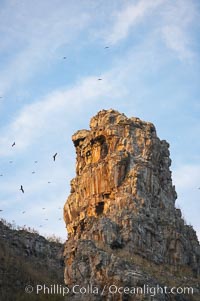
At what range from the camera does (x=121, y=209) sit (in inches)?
2037

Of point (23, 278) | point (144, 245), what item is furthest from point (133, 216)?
point (23, 278)

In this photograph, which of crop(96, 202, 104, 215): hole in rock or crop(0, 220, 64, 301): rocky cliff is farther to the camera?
crop(0, 220, 64, 301): rocky cliff

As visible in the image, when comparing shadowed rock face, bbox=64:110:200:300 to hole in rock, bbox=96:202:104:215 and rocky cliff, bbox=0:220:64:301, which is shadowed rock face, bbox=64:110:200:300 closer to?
hole in rock, bbox=96:202:104:215

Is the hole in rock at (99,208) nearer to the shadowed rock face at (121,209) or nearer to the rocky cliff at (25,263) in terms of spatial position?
the shadowed rock face at (121,209)

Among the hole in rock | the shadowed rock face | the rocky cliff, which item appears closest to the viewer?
the shadowed rock face

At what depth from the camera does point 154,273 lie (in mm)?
45844

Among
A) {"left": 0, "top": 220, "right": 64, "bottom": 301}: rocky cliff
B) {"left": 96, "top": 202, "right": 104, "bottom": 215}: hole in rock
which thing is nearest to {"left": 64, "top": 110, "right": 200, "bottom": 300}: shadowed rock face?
{"left": 96, "top": 202, "right": 104, "bottom": 215}: hole in rock

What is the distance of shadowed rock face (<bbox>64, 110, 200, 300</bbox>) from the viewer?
4653cm

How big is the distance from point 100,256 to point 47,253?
1865 inches

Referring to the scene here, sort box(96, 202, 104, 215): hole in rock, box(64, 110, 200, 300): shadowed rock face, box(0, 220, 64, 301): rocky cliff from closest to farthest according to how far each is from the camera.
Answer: box(64, 110, 200, 300): shadowed rock face
box(96, 202, 104, 215): hole in rock
box(0, 220, 64, 301): rocky cliff

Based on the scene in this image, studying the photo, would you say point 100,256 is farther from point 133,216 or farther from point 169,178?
point 169,178

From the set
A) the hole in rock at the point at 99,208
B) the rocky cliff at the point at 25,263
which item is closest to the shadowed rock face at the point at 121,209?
the hole in rock at the point at 99,208

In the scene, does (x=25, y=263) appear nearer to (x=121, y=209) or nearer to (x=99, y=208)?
(x=99, y=208)

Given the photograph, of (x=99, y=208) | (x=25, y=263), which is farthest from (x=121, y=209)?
(x=25, y=263)
